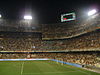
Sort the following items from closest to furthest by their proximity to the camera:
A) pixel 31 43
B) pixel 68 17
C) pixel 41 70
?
pixel 41 70 < pixel 68 17 < pixel 31 43

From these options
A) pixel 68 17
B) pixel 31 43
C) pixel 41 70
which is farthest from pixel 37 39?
pixel 41 70

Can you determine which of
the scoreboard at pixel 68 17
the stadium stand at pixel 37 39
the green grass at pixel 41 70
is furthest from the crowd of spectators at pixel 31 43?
the green grass at pixel 41 70

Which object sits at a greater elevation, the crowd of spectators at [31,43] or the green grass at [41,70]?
the crowd of spectators at [31,43]

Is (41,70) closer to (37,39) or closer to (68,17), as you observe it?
(68,17)

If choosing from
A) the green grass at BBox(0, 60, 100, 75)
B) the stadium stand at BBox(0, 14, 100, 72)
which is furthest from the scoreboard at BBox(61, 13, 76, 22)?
the green grass at BBox(0, 60, 100, 75)

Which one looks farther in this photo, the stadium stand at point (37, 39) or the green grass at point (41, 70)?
the stadium stand at point (37, 39)

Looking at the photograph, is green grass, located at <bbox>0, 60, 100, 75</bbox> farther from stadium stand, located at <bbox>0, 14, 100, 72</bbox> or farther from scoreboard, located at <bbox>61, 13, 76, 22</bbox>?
scoreboard, located at <bbox>61, 13, 76, 22</bbox>

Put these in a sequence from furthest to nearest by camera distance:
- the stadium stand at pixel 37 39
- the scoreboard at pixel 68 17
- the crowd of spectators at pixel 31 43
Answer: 1. the crowd of spectators at pixel 31 43
2. the stadium stand at pixel 37 39
3. the scoreboard at pixel 68 17

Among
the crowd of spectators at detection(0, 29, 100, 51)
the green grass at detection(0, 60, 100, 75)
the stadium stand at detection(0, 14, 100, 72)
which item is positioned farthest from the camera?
the crowd of spectators at detection(0, 29, 100, 51)

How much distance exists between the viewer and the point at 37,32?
5856cm

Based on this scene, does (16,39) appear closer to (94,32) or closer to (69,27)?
(69,27)

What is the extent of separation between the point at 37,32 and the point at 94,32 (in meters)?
30.9

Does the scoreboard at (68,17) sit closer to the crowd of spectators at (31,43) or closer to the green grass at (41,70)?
the crowd of spectators at (31,43)

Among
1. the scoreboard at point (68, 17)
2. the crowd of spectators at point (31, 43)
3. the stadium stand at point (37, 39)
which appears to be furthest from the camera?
the crowd of spectators at point (31, 43)
